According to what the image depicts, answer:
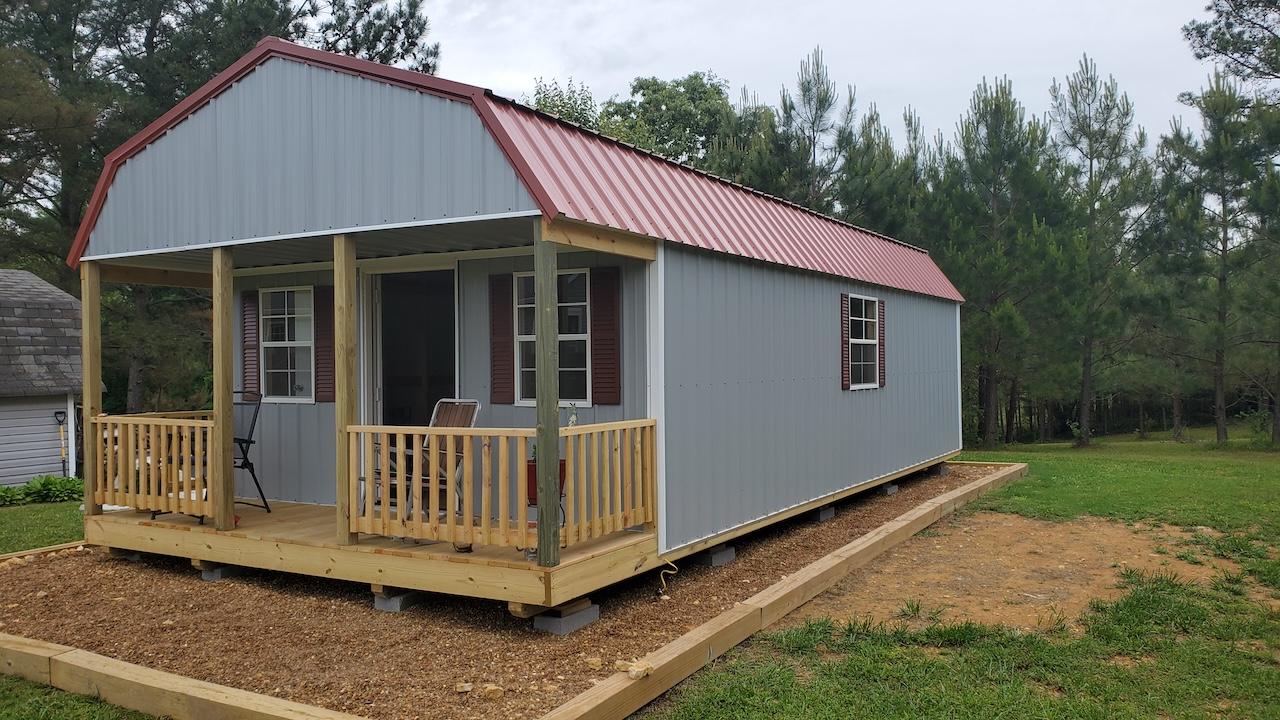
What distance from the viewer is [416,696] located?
4203 millimetres

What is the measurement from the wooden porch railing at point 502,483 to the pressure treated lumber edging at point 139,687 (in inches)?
56.5

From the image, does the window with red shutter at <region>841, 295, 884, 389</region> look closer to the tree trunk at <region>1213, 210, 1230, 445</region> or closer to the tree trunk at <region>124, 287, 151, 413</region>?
the tree trunk at <region>1213, 210, 1230, 445</region>

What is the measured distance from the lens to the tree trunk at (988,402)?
19469mm

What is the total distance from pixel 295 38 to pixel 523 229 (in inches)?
622

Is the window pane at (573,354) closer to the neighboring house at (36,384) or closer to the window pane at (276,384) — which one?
the window pane at (276,384)

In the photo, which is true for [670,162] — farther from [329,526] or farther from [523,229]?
[329,526]

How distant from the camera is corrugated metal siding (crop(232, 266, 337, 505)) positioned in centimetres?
779

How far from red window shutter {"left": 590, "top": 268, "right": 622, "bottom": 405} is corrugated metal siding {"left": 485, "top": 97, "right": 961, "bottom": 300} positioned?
630mm

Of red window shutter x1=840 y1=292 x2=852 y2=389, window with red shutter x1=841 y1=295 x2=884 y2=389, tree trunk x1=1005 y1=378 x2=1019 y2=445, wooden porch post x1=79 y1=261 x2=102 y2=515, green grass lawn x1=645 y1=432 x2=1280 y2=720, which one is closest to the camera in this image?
green grass lawn x1=645 y1=432 x2=1280 y2=720

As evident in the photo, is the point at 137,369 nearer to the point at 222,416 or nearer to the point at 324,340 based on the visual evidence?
the point at 324,340

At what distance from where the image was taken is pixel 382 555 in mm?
5555

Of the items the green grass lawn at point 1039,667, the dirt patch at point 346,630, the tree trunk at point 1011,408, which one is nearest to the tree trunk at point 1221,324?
the tree trunk at point 1011,408

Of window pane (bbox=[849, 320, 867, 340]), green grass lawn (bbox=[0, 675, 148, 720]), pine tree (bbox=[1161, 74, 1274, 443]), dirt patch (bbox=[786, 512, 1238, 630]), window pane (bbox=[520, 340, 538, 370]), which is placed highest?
pine tree (bbox=[1161, 74, 1274, 443])

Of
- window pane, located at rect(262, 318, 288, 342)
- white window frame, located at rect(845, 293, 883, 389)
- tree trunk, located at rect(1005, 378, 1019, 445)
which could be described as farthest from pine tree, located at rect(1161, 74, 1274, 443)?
window pane, located at rect(262, 318, 288, 342)
